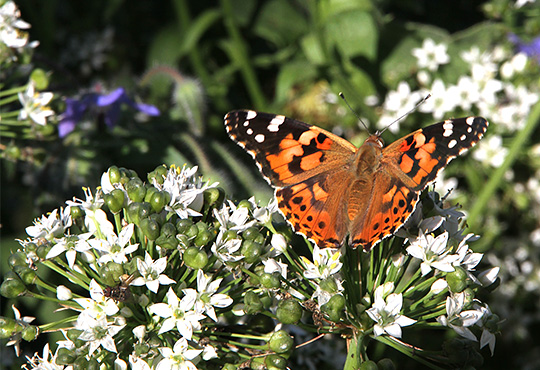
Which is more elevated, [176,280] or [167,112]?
[176,280]

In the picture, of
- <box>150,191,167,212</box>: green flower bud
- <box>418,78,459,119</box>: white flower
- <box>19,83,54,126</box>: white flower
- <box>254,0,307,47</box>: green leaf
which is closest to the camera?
<box>150,191,167,212</box>: green flower bud

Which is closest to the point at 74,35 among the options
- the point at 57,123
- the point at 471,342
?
the point at 57,123

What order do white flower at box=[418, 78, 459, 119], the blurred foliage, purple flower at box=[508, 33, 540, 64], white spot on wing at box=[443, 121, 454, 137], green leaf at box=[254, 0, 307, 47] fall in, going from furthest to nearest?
green leaf at box=[254, 0, 307, 47], purple flower at box=[508, 33, 540, 64], white flower at box=[418, 78, 459, 119], the blurred foliage, white spot on wing at box=[443, 121, 454, 137]

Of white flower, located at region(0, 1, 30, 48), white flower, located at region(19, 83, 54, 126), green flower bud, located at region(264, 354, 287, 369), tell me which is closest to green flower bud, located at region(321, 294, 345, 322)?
green flower bud, located at region(264, 354, 287, 369)

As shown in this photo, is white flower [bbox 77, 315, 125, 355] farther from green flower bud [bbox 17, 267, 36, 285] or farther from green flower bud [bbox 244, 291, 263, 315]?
green flower bud [bbox 244, 291, 263, 315]

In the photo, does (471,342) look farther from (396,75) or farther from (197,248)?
(396,75)

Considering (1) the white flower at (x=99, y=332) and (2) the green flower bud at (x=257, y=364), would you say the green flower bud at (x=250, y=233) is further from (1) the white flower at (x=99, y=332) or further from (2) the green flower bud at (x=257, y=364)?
(1) the white flower at (x=99, y=332)
